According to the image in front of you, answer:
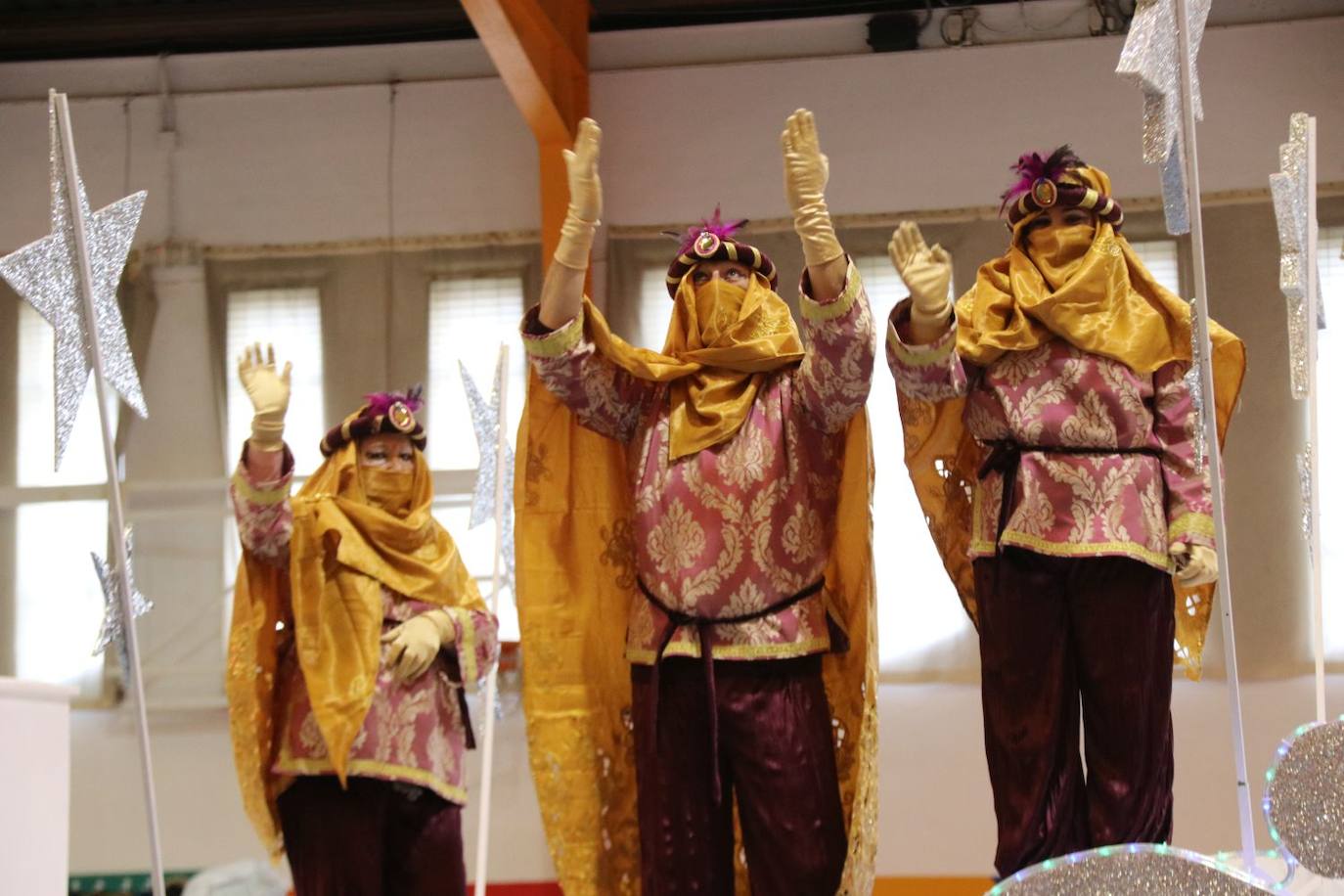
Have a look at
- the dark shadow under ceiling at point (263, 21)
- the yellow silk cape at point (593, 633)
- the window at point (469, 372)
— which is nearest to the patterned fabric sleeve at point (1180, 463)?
the yellow silk cape at point (593, 633)

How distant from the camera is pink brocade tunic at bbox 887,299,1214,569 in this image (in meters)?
2.38

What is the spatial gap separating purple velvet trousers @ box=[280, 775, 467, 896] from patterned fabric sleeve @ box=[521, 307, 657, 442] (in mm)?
869

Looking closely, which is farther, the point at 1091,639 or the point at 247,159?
the point at 247,159

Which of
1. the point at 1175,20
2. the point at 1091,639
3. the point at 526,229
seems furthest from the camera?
the point at 526,229

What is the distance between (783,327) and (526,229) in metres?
2.96

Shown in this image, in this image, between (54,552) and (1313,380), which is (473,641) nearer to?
(1313,380)

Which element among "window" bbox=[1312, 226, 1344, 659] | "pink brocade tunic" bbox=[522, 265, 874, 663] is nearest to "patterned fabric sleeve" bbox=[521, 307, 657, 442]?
"pink brocade tunic" bbox=[522, 265, 874, 663]

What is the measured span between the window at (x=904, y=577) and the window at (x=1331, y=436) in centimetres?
113

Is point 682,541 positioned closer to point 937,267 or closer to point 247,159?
point 937,267

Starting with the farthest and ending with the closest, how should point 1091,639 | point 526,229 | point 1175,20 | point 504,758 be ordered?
point 526,229
point 504,758
point 1091,639
point 1175,20

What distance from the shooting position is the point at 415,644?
9.50 feet

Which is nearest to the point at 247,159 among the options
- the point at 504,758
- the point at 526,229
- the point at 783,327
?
the point at 526,229

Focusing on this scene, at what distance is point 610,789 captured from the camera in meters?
2.47

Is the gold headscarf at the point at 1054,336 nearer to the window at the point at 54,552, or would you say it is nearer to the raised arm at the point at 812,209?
the raised arm at the point at 812,209
